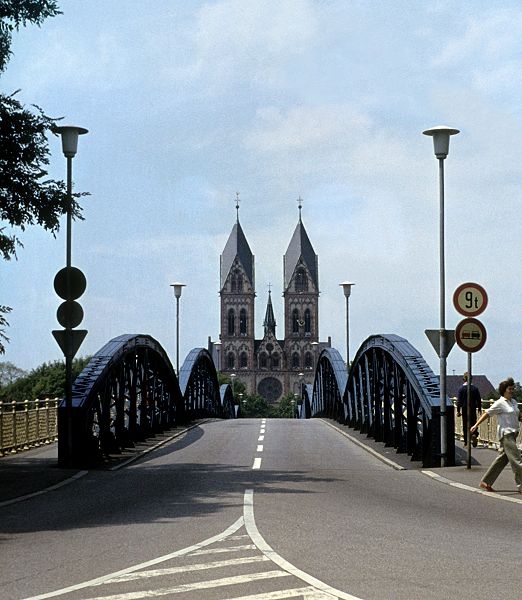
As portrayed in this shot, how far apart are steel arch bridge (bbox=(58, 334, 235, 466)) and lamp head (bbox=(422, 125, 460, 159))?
836cm

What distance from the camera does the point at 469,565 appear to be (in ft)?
29.0

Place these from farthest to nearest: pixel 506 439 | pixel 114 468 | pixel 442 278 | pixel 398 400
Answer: pixel 398 400
pixel 442 278
pixel 114 468
pixel 506 439

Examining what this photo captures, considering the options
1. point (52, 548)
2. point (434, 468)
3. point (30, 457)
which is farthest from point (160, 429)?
point (52, 548)

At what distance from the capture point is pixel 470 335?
1916 centimetres

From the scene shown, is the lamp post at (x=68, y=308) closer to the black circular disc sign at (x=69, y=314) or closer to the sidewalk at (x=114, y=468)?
the black circular disc sign at (x=69, y=314)

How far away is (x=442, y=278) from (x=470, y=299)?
2.29 metres

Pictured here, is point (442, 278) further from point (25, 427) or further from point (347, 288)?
point (347, 288)

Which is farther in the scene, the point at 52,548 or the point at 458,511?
the point at 458,511

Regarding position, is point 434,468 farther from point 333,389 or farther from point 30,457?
point 333,389

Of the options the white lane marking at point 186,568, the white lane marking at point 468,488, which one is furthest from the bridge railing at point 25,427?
the white lane marking at point 186,568

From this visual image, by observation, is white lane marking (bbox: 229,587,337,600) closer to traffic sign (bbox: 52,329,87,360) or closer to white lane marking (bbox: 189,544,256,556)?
white lane marking (bbox: 189,544,256,556)

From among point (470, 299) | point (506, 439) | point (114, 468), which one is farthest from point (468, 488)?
point (114, 468)

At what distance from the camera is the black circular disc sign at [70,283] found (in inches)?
848

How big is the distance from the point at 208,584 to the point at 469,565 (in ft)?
7.24
